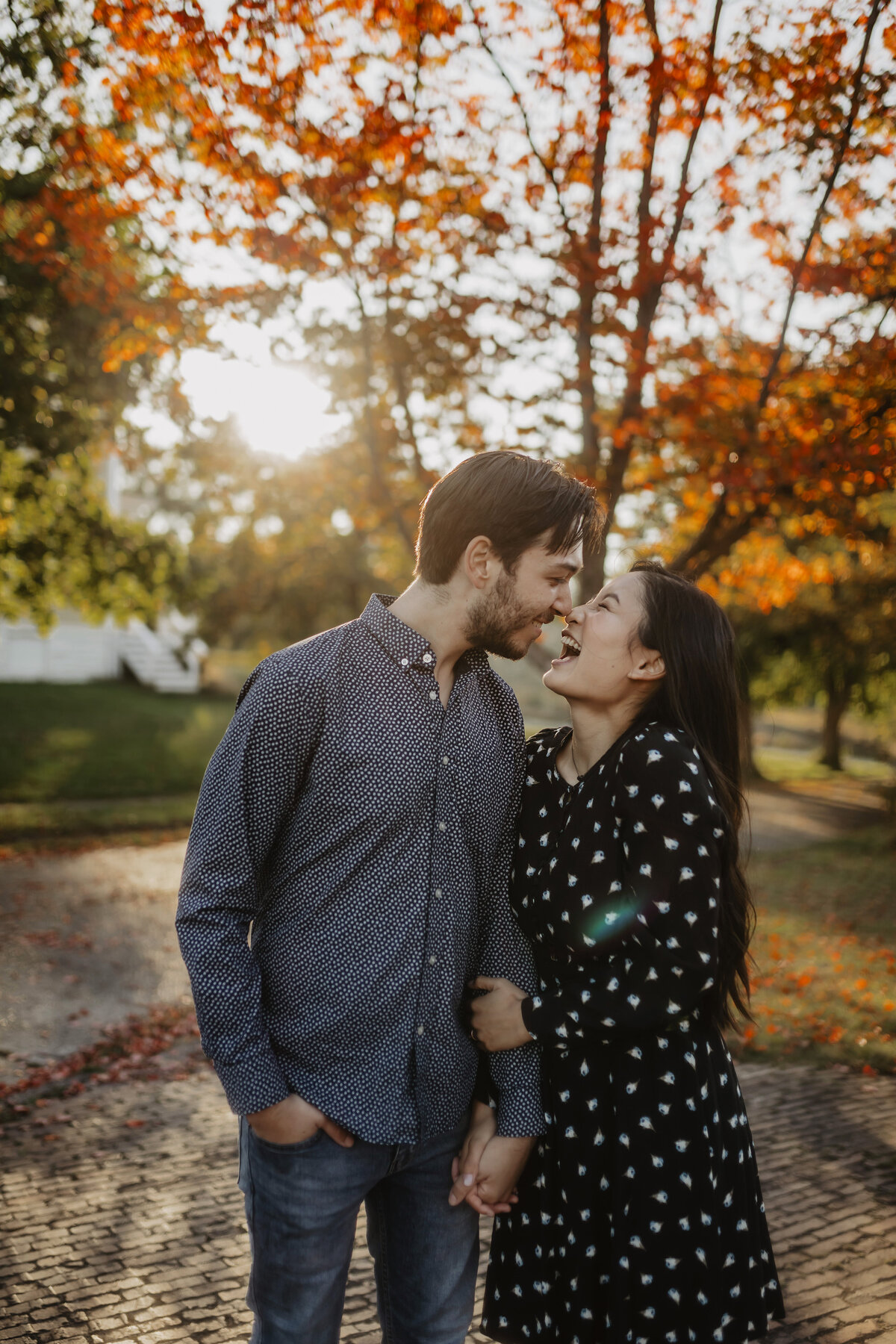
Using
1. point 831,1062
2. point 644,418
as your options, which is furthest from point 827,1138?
point 644,418

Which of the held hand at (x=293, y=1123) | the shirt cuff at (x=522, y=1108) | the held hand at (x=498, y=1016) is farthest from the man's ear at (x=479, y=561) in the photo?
the held hand at (x=293, y=1123)

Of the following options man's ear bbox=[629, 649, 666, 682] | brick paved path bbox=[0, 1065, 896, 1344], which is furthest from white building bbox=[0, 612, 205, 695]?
man's ear bbox=[629, 649, 666, 682]

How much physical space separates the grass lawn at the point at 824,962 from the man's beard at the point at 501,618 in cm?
317

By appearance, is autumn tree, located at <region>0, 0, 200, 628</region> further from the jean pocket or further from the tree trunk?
the tree trunk

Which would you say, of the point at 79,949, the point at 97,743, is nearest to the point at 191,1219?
the point at 79,949

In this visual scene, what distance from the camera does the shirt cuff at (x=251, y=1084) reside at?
1.94 m

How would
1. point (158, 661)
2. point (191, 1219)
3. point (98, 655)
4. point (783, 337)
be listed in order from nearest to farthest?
point (191, 1219)
point (783, 337)
point (98, 655)
point (158, 661)

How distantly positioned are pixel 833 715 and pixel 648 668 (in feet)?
91.7

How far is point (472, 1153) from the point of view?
7.26 ft

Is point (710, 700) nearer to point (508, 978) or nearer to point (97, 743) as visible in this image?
point (508, 978)

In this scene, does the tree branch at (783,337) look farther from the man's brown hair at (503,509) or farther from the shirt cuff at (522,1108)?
the shirt cuff at (522,1108)

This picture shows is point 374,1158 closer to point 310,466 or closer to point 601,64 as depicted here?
point 601,64

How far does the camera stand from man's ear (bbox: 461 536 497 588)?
2250 mm

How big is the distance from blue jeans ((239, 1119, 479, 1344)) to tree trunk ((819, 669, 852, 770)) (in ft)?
78.1
